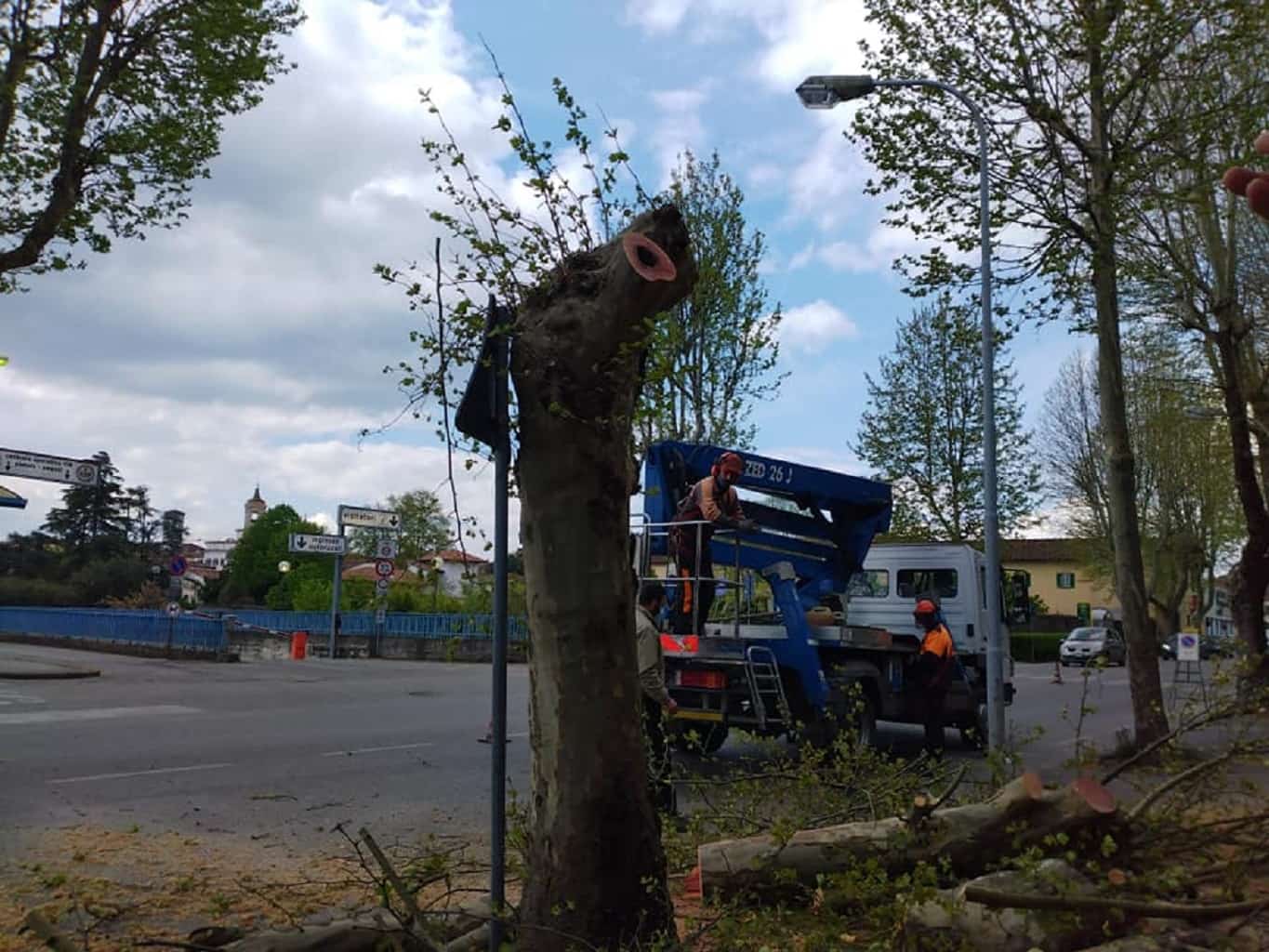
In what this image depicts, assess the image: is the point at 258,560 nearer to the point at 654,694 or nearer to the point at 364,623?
the point at 364,623

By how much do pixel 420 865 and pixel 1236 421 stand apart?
16.5m

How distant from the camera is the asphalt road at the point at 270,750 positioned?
812 cm

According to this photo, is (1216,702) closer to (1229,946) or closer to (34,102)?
(1229,946)

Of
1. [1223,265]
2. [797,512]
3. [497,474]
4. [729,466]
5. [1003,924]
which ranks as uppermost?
[1223,265]

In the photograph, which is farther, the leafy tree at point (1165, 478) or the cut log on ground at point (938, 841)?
the leafy tree at point (1165, 478)

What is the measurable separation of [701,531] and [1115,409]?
5882 millimetres

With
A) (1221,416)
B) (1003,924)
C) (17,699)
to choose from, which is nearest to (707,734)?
(1003,924)

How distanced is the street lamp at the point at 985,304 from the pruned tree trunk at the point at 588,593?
796 cm

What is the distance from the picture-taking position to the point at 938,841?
16.5 ft

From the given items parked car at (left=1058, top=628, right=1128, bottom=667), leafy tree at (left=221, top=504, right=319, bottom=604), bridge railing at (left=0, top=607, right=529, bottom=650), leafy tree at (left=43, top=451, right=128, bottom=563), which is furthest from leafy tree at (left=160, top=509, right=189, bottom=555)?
parked car at (left=1058, top=628, right=1128, bottom=667)

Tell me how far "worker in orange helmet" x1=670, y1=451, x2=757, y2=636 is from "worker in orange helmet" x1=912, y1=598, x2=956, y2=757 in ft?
8.90

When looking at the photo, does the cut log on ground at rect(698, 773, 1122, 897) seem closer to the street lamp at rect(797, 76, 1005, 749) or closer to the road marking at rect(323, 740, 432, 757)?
the street lamp at rect(797, 76, 1005, 749)

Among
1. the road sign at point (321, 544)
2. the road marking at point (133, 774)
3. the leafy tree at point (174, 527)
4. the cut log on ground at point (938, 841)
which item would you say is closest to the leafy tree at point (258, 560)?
the leafy tree at point (174, 527)

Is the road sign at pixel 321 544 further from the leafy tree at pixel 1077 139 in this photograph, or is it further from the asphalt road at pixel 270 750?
the leafy tree at pixel 1077 139
